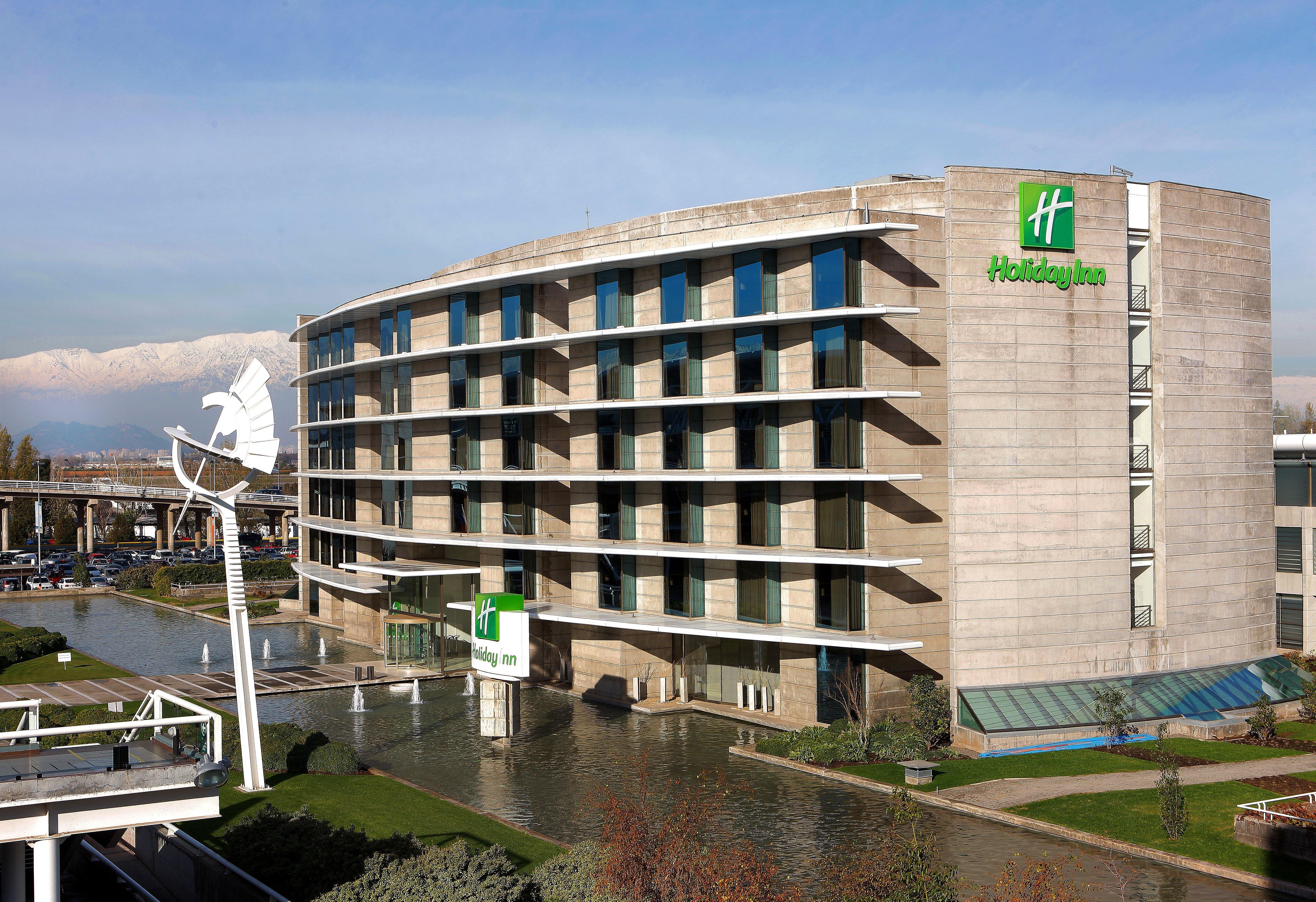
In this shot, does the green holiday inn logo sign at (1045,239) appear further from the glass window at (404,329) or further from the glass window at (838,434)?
the glass window at (404,329)

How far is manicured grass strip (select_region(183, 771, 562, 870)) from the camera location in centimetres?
2764

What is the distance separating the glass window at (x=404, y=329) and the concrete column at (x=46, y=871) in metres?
42.5

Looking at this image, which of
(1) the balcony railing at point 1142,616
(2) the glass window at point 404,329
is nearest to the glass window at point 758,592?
(1) the balcony railing at point 1142,616

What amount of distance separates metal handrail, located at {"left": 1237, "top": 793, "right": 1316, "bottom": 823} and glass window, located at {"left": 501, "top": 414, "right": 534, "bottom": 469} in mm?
32509

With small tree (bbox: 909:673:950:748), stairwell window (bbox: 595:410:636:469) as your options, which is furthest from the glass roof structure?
stairwell window (bbox: 595:410:636:469)

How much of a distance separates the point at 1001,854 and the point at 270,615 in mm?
62533

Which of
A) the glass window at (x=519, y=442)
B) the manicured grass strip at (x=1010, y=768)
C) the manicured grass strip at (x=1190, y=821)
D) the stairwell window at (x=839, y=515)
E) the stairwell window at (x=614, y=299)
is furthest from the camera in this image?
the glass window at (x=519, y=442)

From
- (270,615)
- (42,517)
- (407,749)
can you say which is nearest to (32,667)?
(270,615)

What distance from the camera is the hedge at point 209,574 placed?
8938 centimetres

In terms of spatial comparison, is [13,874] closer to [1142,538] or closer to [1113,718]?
[1113,718]

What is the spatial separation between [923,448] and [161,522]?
428ft

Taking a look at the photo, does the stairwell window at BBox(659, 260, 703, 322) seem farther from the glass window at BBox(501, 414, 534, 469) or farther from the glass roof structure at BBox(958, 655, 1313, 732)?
the glass roof structure at BBox(958, 655, 1313, 732)

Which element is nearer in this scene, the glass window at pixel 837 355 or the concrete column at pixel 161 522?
the glass window at pixel 837 355

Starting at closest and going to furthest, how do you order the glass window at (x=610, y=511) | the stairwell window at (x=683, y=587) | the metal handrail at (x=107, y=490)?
the stairwell window at (x=683, y=587), the glass window at (x=610, y=511), the metal handrail at (x=107, y=490)
